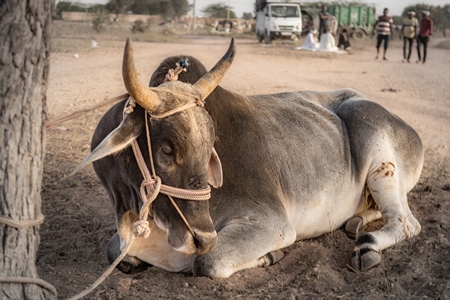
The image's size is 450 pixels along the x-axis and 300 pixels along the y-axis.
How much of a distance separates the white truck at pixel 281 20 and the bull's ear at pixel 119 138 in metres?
30.7

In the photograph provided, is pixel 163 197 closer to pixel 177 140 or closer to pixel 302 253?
pixel 177 140

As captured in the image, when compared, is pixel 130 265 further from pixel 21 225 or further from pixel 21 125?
pixel 21 125

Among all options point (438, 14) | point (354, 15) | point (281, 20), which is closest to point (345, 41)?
point (281, 20)

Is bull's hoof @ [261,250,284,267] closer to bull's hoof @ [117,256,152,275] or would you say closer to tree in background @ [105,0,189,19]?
bull's hoof @ [117,256,152,275]

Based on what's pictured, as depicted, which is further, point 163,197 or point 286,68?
point 286,68

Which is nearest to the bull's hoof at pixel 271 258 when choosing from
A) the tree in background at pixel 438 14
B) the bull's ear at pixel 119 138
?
the bull's ear at pixel 119 138

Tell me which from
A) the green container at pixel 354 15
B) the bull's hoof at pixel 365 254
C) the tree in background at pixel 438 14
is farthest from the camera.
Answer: the tree in background at pixel 438 14

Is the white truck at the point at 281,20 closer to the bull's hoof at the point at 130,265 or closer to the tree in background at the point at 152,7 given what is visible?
the tree in background at the point at 152,7

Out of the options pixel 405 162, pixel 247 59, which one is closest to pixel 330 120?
pixel 405 162

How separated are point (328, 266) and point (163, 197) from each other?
4.88 feet

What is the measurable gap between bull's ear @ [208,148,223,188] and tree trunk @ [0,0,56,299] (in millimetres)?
1217

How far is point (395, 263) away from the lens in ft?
16.5

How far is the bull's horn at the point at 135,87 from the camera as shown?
377 centimetres

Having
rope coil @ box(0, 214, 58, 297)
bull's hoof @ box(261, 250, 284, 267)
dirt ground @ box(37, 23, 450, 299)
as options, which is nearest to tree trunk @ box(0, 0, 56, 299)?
rope coil @ box(0, 214, 58, 297)
